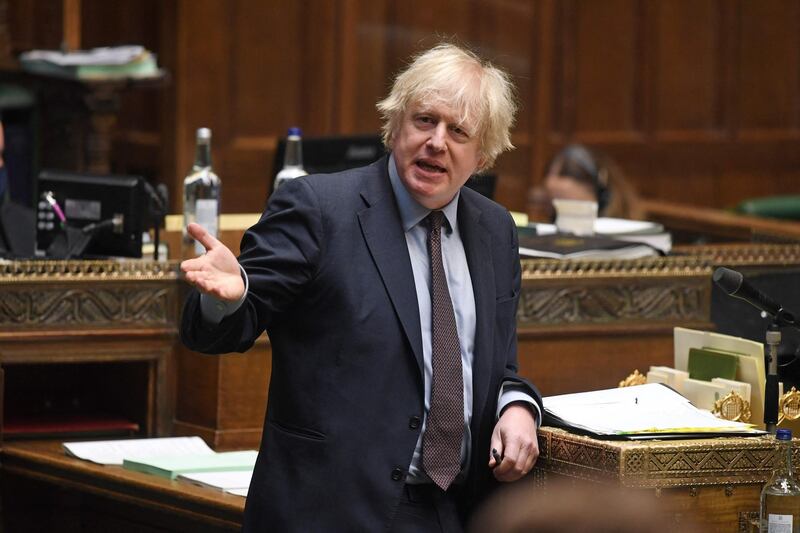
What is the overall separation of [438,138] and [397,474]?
0.57 m

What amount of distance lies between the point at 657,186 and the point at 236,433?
5527 mm

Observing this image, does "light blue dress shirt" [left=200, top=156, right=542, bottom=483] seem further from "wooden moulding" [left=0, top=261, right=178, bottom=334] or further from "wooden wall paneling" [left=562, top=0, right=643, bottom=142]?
"wooden wall paneling" [left=562, top=0, right=643, bottom=142]

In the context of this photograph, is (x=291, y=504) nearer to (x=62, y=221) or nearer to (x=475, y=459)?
(x=475, y=459)

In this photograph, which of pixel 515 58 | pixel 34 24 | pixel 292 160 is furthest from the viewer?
pixel 515 58

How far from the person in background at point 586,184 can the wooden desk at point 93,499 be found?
2678mm

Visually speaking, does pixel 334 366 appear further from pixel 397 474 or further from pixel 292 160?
pixel 292 160

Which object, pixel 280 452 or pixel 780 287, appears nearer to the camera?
pixel 280 452

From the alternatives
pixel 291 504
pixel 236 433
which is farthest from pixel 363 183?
pixel 236 433

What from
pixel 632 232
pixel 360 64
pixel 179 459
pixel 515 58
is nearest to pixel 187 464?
pixel 179 459

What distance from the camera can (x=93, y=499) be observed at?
3576 mm

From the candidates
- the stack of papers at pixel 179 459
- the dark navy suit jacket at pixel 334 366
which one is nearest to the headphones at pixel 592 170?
the stack of papers at pixel 179 459

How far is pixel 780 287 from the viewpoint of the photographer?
4285 mm

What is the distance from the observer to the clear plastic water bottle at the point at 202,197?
3883 millimetres

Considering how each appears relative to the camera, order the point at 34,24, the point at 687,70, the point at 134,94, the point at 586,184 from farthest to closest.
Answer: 1. the point at 687,70
2. the point at 134,94
3. the point at 34,24
4. the point at 586,184
